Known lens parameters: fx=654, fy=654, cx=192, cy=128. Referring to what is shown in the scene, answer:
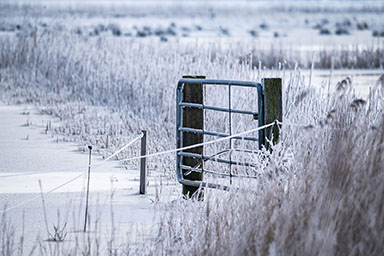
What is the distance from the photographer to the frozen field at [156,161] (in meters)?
3.54

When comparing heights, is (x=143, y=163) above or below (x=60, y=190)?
above

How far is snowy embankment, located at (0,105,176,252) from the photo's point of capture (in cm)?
477

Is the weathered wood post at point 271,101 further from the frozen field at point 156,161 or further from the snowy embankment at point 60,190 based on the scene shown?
the snowy embankment at point 60,190

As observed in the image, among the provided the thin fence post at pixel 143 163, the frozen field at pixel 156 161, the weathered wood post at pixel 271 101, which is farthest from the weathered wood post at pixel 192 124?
the weathered wood post at pixel 271 101

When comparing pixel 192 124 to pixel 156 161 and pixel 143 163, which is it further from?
pixel 156 161

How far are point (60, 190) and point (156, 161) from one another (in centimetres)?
181

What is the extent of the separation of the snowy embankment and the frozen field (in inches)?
0.7

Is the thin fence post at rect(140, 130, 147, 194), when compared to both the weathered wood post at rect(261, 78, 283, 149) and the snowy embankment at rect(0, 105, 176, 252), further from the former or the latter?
the weathered wood post at rect(261, 78, 283, 149)

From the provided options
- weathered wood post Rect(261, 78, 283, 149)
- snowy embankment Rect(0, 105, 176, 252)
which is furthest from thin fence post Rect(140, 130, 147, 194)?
weathered wood post Rect(261, 78, 283, 149)

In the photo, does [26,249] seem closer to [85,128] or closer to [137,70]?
[85,128]

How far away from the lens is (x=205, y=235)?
3865 millimetres

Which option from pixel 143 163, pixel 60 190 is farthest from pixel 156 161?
pixel 143 163

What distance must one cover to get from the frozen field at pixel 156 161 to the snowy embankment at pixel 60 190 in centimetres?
2

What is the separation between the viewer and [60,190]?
6059mm
